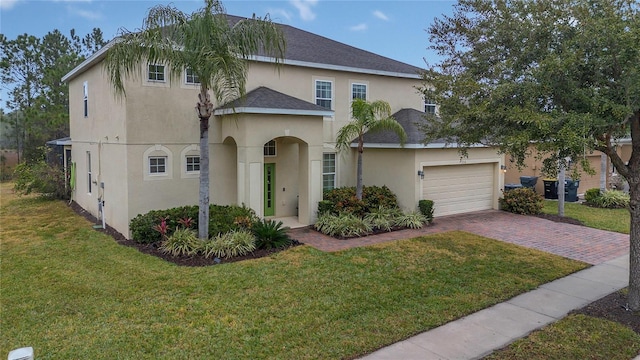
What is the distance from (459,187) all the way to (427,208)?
2.73 m

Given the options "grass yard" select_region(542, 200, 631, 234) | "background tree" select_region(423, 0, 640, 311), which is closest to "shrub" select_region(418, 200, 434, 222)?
"grass yard" select_region(542, 200, 631, 234)

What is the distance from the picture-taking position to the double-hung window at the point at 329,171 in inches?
615

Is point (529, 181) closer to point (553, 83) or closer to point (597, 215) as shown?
point (597, 215)

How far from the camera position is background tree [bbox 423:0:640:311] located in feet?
19.0

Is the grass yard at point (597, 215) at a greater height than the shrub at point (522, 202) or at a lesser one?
lesser

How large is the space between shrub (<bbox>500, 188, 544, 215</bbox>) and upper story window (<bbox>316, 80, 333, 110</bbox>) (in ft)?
27.5

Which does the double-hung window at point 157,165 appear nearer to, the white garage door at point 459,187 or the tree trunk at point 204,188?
the tree trunk at point 204,188

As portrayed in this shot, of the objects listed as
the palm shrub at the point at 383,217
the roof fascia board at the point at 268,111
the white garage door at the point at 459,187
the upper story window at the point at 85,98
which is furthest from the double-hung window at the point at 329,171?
the upper story window at the point at 85,98

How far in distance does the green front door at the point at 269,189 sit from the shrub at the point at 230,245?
4.01 metres

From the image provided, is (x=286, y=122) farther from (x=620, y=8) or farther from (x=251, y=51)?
(x=620, y=8)

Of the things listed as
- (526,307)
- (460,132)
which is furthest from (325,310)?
(460,132)

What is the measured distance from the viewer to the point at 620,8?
6.13 m

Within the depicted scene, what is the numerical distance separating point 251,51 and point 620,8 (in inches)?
307

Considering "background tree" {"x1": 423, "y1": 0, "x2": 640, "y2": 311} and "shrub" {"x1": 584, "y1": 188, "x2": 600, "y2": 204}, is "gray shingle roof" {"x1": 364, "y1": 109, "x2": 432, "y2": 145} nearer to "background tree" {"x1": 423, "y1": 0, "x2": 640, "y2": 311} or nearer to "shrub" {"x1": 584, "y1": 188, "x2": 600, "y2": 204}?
"background tree" {"x1": 423, "y1": 0, "x2": 640, "y2": 311}
